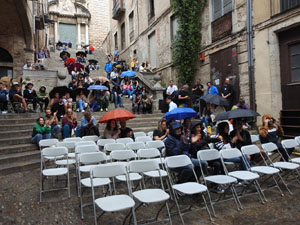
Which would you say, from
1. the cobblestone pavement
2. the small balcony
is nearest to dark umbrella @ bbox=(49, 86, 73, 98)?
the cobblestone pavement

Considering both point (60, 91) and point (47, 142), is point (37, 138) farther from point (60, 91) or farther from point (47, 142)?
point (60, 91)

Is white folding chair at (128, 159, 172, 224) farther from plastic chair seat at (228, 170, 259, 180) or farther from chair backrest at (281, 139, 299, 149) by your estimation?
chair backrest at (281, 139, 299, 149)

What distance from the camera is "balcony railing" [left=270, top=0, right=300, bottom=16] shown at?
7.88 metres

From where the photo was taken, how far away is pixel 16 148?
6070 millimetres

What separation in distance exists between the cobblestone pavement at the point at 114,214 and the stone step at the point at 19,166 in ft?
2.75

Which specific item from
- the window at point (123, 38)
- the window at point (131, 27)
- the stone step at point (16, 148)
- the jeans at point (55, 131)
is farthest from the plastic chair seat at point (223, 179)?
the window at point (123, 38)

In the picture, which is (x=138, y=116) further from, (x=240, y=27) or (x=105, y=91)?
(x=240, y=27)

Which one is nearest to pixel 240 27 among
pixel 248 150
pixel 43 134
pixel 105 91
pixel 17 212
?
pixel 105 91

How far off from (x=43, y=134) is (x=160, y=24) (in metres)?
12.4

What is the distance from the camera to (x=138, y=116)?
9859mm

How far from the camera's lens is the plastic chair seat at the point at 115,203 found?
108 inches

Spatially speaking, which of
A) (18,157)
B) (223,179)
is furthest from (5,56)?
(223,179)

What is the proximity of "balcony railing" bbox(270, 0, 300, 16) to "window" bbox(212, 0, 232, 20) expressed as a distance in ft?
7.28

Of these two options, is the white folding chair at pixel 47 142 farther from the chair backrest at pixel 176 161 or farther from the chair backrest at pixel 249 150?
the chair backrest at pixel 249 150
